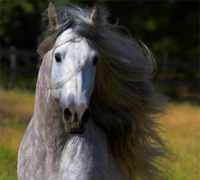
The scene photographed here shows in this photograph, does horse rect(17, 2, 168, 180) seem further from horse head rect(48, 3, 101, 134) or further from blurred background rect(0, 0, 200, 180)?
blurred background rect(0, 0, 200, 180)

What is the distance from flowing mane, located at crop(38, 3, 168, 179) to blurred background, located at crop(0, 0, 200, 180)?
1.72 metres

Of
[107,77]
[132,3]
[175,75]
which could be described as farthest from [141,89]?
[175,75]

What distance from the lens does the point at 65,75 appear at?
6.55 ft

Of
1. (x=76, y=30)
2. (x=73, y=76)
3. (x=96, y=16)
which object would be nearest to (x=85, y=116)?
(x=73, y=76)

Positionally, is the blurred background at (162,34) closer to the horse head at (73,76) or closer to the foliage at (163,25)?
the foliage at (163,25)

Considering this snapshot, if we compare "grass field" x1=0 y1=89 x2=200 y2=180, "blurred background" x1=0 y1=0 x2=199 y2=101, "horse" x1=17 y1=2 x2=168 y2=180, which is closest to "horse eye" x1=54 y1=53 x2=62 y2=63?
"horse" x1=17 y1=2 x2=168 y2=180

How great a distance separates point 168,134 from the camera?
726cm

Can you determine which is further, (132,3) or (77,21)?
(132,3)

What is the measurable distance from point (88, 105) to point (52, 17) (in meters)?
0.73

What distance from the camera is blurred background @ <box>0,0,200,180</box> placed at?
19.7ft

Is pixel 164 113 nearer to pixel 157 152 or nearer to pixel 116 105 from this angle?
pixel 157 152

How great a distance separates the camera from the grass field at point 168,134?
4711 mm

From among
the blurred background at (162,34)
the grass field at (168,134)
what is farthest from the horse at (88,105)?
the blurred background at (162,34)

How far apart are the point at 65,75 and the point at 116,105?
3.03 feet
